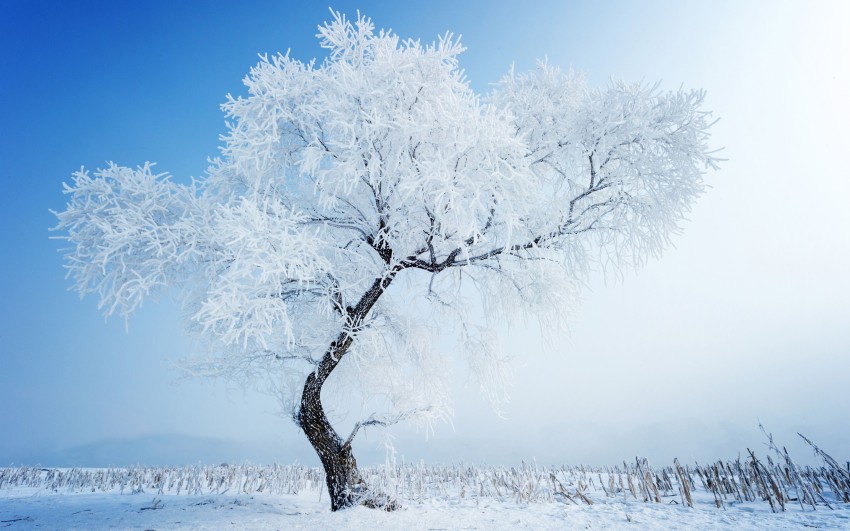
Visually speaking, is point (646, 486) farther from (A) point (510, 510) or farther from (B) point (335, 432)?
(B) point (335, 432)

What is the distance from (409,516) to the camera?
704cm

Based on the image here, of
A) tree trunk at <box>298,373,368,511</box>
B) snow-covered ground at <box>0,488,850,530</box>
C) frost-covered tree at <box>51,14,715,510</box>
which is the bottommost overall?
snow-covered ground at <box>0,488,850,530</box>

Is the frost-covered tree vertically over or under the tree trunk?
over

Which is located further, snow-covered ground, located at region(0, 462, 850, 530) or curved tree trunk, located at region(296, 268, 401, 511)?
curved tree trunk, located at region(296, 268, 401, 511)

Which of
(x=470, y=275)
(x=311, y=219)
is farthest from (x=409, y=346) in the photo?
(x=311, y=219)

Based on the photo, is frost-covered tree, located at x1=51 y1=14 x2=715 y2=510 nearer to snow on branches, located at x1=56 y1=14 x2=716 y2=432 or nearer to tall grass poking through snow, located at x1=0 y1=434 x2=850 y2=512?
snow on branches, located at x1=56 y1=14 x2=716 y2=432

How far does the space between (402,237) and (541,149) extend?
3.54 m

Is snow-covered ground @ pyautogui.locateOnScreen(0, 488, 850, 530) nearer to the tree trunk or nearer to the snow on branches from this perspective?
the tree trunk

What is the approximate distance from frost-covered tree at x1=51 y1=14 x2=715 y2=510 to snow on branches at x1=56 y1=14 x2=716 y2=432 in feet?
0.12

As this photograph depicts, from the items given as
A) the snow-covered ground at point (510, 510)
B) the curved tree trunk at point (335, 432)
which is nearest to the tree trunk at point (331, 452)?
the curved tree trunk at point (335, 432)

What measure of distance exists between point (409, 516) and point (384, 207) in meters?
5.33

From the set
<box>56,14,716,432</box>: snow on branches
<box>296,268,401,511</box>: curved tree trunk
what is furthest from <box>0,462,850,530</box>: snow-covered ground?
<box>56,14,716,432</box>: snow on branches

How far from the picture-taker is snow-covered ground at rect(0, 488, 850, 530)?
6215 mm

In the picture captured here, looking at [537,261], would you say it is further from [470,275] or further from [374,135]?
[374,135]
